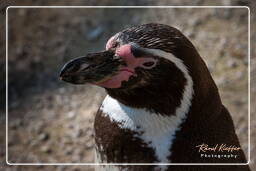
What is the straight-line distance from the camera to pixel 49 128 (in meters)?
1.70

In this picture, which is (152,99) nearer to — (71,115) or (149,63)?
(149,63)

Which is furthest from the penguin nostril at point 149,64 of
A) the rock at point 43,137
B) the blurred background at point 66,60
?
the rock at point 43,137

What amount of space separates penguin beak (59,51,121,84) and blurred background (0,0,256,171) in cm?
70

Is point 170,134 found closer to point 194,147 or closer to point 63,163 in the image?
point 194,147

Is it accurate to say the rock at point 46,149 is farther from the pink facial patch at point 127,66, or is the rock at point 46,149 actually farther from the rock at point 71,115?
the pink facial patch at point 127,66

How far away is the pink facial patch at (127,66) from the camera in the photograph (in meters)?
0.91

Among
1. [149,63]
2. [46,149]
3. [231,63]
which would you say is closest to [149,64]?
[149,63]

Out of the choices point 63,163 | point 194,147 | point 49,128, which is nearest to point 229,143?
point 194,147

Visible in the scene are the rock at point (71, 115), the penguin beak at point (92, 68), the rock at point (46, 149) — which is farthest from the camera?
the rock at point (71, 115)

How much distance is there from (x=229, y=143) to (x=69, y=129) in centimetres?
75

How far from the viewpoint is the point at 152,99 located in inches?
36.9

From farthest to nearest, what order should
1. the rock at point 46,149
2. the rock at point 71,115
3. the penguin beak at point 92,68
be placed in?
the rock at point 71,115, the rock at point 46,149, the penguin beak at point 92,68

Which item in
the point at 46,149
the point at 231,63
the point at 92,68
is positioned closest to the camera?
the point at 92,68

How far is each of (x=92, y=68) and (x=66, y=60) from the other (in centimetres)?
87
